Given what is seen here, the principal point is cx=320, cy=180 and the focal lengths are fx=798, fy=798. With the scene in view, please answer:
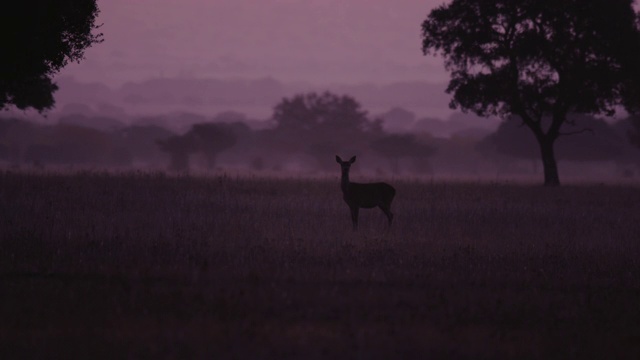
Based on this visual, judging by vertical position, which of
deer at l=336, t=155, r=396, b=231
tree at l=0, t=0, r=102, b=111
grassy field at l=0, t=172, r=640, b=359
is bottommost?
grassy field at l=0, t=172, r=640, b=359

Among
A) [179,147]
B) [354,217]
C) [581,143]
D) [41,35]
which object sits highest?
[179,147]

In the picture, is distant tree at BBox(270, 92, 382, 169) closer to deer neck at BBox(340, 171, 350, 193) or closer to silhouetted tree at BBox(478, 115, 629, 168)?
silhouetted tree at BBox(478, 115, 629, 168)

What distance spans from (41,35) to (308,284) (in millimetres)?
11454

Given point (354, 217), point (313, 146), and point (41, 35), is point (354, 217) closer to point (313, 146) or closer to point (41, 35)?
point (41, 35)

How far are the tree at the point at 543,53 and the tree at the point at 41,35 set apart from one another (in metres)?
23.4

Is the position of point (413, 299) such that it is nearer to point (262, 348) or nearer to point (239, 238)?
point (262, 348)

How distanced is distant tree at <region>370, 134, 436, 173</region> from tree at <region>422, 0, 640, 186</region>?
75753 mm

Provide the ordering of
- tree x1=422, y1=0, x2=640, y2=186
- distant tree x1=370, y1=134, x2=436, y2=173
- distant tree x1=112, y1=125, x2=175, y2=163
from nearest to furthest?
tree x1=422, y1=0, x2=640, y2=186 → distant tree x1=370, y1=134, x2=436, y2=173 → distant tree x1=112, y1=125, x2=175, y2=163

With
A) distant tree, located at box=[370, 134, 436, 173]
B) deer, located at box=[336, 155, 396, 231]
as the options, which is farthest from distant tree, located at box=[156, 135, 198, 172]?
deer, located at box=[336, 155, 396, 231]

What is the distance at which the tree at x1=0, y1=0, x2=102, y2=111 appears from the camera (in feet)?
59.3

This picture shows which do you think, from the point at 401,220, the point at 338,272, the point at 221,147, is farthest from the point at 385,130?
the point at 338,272

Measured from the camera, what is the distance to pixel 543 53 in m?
39.6

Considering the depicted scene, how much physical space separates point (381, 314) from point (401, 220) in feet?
35.6

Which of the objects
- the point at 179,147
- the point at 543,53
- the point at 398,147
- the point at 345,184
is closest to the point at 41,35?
the point at 345,184
